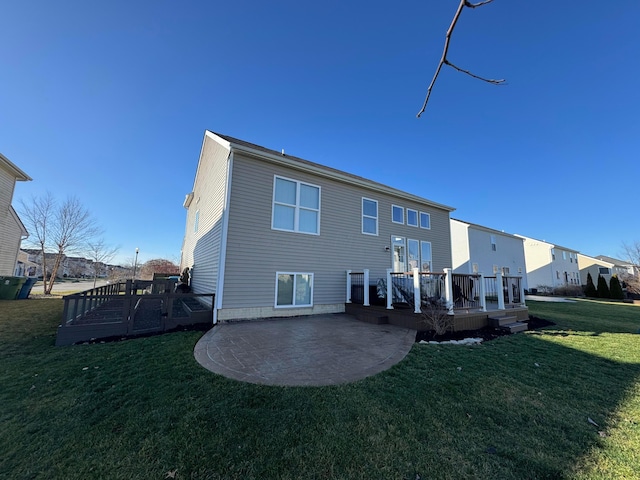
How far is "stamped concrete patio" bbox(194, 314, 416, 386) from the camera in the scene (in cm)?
378

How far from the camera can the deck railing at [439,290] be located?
7.17 m

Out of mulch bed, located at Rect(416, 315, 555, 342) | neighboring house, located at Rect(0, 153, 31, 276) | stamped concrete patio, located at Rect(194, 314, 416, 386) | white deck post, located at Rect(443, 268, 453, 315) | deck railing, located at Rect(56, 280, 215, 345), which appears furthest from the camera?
neighboring house, located at Rect(0, 153, 31, 276)

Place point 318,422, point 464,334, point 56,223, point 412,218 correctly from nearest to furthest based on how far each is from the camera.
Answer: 1. point 318,422
2. point 464,334
3. point 412,218
4. point 56,223

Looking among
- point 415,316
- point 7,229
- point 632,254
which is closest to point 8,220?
point 7,229

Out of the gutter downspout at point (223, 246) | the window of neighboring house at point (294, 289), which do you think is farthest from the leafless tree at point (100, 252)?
the window of neighboring house at point (294, 289)

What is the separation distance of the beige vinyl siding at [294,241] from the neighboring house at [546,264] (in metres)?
27.6

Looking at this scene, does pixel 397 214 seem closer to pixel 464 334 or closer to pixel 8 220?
pixel 464 334

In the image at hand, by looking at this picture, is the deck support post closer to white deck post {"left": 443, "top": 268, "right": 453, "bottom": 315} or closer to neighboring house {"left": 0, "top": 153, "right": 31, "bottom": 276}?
white deck post {"left": 443, "top": 268, "right": 453, "bottom": 315}

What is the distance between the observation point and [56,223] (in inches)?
716

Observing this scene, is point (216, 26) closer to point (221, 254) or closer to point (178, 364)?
point (221, 254)

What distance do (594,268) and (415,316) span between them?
4816 cm

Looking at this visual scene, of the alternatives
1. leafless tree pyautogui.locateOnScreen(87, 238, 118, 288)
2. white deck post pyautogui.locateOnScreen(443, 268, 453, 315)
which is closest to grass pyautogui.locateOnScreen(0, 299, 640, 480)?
white deck post pyautogui.locateOnScreen(443, 268, 453, 315)

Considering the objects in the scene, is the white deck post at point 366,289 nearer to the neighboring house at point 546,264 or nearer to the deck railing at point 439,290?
the deck railing at point 439,290

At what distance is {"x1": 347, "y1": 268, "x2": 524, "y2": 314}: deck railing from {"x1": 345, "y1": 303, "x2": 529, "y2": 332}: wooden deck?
0.61 ft
